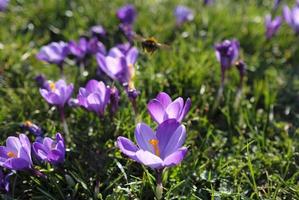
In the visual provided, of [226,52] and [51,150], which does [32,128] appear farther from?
[226,52]

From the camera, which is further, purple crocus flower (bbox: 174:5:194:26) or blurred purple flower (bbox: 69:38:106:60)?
purple crocus flower (bbox: 174:5:194:26)

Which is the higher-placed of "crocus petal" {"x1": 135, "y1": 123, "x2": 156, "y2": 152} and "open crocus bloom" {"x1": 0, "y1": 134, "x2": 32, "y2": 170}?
"crocus petal" {"x1": 135, "y1": 123, "x2": 156, "y2": 152}

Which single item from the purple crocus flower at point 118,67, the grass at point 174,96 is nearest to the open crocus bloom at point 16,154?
the grass at point 174,96

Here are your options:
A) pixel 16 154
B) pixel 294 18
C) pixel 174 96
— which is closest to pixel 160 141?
pixel 16 154

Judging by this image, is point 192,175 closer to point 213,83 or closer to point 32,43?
point 213,83

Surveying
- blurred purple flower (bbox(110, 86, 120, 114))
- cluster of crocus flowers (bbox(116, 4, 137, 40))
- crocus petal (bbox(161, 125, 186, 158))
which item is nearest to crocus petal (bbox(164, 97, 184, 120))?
crocus petal (bbox(161, 125, 186, 158))

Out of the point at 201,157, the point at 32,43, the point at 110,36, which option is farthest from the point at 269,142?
the point at 32,43

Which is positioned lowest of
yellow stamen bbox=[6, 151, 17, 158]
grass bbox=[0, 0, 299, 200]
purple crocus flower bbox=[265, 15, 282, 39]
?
grass bbox=[0, 0, 299, 200]

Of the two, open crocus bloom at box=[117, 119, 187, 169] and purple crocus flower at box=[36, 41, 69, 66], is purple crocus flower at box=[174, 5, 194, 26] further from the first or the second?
open crocus bloom at box=[117, 119, 187, 169]
